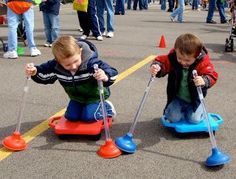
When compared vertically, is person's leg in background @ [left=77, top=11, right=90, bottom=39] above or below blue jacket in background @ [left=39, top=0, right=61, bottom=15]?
below

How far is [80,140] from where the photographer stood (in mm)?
3953

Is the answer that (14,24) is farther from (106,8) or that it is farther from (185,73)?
(185,73)

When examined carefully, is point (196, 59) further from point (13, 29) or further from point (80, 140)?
point (13, 29)

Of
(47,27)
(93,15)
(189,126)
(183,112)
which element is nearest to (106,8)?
(93,15)

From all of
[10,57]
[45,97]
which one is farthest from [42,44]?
[45,97]

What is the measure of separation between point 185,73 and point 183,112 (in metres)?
0.41

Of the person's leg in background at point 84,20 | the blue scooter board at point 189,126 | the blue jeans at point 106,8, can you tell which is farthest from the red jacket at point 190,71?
the blue jeans at point 106,8

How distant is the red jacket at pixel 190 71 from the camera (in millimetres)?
3806

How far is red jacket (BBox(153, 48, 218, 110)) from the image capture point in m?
3.81

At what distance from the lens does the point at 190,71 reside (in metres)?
3.91

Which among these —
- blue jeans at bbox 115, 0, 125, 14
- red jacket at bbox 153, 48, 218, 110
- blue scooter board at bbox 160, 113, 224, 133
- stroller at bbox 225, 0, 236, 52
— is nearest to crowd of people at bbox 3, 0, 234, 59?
stroller at bbox 225, 0, 236, 52

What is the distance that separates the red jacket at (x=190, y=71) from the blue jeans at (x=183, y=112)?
2.3 inches

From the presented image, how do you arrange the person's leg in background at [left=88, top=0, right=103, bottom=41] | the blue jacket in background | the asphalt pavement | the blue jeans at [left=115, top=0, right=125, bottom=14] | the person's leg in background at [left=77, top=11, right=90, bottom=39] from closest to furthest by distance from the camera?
the asphalt pavement
the blue jacket in background
the person's leg in background at [left=88, top=0, right=103, bottom=41]
the person's leg in background at [left=77, top=11, right=90, bottom=39]
the blue jeans at [left=115, top=0, right=125, bottom=14]

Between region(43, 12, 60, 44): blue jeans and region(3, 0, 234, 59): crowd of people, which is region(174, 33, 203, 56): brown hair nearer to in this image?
region(3, 0, 234, 59): crowd of people
